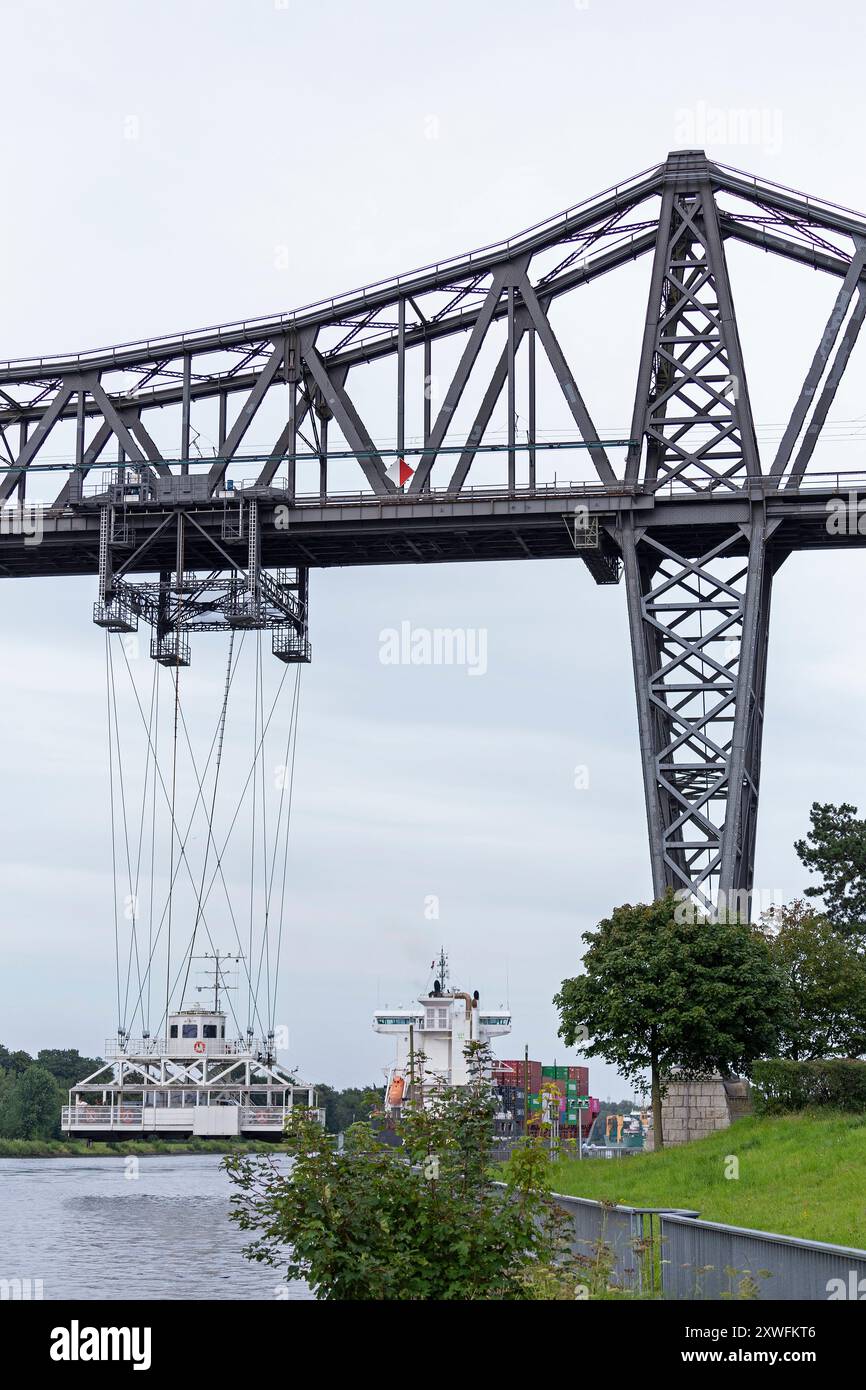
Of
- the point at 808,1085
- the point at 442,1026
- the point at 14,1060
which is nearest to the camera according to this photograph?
the point at 808,1085

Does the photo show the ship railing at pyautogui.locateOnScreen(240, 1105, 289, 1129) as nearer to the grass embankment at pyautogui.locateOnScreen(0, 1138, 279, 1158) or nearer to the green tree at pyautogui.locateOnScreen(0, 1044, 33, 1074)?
the grass embankment at pyautogui.locateOnScreen(0, 1138, 279, 1158)

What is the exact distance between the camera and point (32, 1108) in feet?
414

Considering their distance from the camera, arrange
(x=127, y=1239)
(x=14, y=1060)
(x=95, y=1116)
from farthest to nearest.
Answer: (x=14, y=1060), (x=95, y=1116), (x=127, y=1239)

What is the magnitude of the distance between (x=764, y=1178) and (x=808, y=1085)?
28.1ft

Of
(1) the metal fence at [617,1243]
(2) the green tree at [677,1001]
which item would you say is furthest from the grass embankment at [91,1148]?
(1) the metal fence at [617,1243]

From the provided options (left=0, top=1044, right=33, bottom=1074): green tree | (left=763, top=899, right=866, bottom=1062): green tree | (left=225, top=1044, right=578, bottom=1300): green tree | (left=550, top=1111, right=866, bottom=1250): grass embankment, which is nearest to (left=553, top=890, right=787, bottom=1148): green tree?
(left=550, top=1111, right=866, bottom=1250): grass embankment

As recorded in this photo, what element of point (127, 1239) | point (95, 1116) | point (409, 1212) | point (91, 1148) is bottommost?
point (91, 1148)

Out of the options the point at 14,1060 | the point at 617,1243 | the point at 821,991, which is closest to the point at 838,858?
the point at 821,991

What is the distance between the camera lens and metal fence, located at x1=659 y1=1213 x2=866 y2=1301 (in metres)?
17.3

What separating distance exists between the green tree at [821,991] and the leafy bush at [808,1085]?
10.6 meters

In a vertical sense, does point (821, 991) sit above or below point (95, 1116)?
above

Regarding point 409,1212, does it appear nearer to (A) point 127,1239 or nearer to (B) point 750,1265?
(B) point 750,1265

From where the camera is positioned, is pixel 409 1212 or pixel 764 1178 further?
pixel 764 1178
